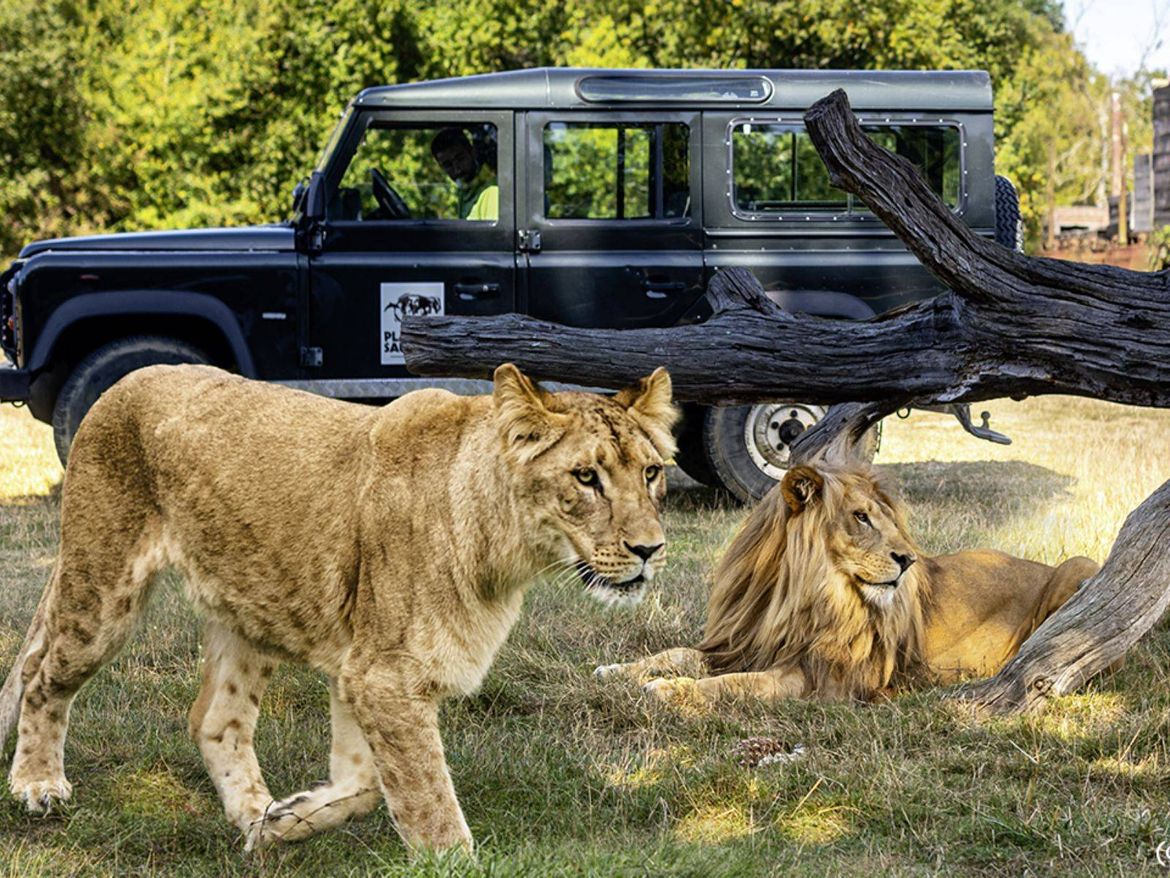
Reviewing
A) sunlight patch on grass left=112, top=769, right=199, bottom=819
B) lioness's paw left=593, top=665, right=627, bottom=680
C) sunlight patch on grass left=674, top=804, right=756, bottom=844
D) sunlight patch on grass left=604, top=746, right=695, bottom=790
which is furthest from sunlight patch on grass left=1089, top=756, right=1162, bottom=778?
sunlight patch on grass left=112, top=769, right=199, bottom=819

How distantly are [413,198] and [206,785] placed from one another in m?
5.54

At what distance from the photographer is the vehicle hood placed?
9.76 m

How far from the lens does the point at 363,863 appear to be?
4.11 meters

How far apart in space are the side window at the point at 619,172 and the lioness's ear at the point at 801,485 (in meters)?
4.16

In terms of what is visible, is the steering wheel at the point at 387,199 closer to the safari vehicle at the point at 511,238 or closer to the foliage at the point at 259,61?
the safari vehicle at the point at 511,238

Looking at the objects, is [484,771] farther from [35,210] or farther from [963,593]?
[35,210]

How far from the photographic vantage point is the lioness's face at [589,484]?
11.8 feet

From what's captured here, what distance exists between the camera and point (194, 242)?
388 inches

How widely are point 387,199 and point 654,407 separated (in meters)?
6.12

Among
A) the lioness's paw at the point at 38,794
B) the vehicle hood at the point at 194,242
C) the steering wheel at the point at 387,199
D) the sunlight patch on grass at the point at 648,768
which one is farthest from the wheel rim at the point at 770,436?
the lioness's paw at the point at 38,794

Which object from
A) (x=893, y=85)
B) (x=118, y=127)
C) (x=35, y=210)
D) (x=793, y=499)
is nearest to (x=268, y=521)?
(x=793, y=499)

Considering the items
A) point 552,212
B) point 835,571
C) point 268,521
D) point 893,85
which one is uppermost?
point 893,85

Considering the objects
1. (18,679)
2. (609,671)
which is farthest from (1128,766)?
(18,679)

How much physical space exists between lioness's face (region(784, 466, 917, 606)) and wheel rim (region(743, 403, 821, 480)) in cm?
410
